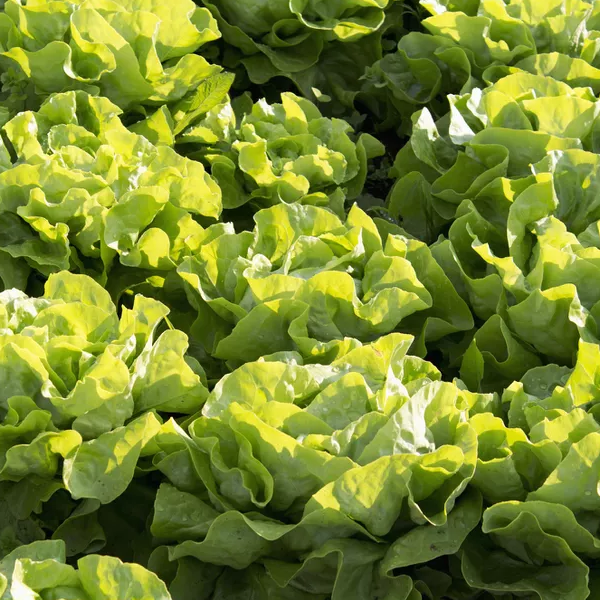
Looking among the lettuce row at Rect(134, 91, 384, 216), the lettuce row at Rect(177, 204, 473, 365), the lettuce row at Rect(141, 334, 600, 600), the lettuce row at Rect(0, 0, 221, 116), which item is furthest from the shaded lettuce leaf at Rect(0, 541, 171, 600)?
the lettuce row at Rect(0, 0, 221, 116)

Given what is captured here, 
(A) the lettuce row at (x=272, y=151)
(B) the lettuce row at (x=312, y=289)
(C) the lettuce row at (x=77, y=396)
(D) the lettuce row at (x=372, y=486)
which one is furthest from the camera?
(A) the lettuce row at (x=272, y=151)

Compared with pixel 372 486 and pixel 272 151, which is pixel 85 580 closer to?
pixel 372 486

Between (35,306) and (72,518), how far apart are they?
557 millimetres

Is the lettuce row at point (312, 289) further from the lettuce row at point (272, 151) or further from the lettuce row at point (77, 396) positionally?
the lettuce row at point (272, 151)

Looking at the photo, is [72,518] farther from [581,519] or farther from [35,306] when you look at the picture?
[581,519]

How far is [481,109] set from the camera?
9.66 ft

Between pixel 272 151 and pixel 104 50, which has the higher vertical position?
pixel 104 50

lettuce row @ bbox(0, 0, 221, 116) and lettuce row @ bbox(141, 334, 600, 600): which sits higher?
lettuce row @ bbox(0, 0, 221, 116)

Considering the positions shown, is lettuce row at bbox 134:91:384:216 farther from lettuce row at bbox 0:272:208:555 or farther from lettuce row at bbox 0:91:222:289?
lettuce row at bbox 0:272:208:555

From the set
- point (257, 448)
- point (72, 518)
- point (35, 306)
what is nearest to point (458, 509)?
point (257, 448)

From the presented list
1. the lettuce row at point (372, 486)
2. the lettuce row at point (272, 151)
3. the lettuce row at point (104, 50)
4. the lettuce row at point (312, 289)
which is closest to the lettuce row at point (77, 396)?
the lettuce row at point (372, 486)

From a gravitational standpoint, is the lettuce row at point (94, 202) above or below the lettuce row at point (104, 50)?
below

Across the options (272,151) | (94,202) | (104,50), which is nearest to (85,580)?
(94,202)

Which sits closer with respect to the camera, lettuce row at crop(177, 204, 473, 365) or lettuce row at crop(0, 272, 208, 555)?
lettuce row at crop(0, 272, 208, 555)
